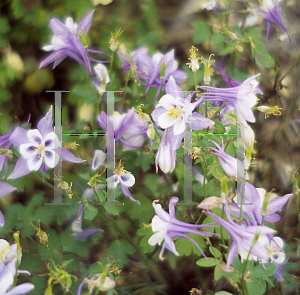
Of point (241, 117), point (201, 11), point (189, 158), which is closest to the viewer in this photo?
point (241, 117)

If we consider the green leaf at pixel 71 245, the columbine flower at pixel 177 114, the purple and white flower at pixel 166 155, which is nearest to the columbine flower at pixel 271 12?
the columbine flower at pixel 177 114

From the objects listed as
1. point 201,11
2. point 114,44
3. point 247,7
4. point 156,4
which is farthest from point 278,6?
point 114,44

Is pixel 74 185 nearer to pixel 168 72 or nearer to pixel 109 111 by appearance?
pixel 109 111

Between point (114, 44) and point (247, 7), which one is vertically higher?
point (247, 7)

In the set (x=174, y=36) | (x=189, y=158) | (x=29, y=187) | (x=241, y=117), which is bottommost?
(x=29, y=187)

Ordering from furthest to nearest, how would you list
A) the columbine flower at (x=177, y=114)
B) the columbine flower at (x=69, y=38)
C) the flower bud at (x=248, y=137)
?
the columbine flower at (x=69, y=38), the columbine flower at (x=177, y=114), the flower bud at (x=248, y=137)

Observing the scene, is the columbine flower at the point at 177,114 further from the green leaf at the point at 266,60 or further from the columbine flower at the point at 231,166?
the green leaf at the point at 266,60
